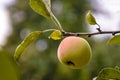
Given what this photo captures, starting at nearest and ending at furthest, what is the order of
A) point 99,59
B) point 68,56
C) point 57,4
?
point 68,56, point 99,59, point 57,4

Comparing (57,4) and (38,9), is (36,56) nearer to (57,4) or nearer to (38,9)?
(57,4)

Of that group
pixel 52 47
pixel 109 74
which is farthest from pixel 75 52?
pixel 52 47

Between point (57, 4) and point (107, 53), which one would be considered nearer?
point (107, 53)

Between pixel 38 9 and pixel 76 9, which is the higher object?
pixel 38 9

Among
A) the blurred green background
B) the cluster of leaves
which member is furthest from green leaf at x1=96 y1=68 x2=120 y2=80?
the blurred green background

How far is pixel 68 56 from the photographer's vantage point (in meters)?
0.66

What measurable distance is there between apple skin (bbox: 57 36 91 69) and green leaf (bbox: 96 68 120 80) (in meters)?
0.06

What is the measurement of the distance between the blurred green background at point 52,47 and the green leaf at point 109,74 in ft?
14.2

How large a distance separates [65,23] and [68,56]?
5.87 m

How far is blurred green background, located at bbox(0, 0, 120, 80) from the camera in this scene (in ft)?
18.6

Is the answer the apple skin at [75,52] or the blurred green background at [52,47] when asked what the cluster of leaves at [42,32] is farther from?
the blurred green background at [52,47]

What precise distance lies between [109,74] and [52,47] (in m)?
5.93

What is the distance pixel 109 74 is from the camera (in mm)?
704

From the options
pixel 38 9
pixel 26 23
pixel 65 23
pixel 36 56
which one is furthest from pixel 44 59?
pixel 38 9
